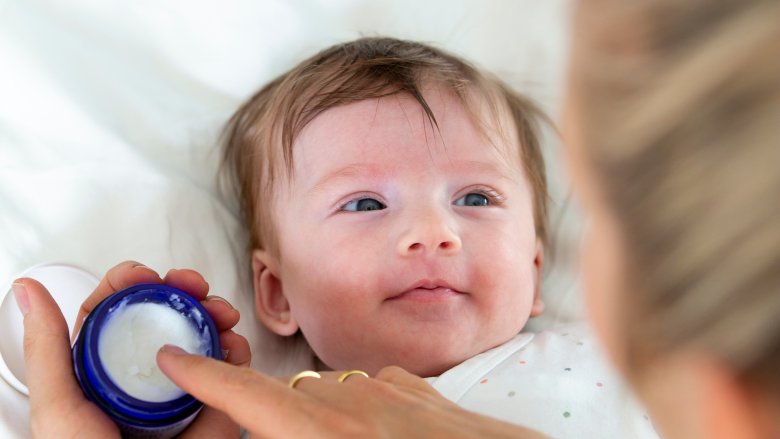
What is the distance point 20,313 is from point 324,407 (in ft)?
2.13

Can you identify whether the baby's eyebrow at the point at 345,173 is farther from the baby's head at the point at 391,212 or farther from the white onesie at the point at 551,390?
the white onesie at the point at 551,390

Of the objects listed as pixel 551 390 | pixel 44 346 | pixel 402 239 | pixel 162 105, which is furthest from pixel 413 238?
pixel 162 105

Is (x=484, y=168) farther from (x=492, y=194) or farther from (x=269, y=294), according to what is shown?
(x=269, y=294)

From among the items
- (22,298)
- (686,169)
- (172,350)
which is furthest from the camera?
(22,298)

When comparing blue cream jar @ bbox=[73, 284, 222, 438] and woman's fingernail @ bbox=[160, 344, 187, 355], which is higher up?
woman's fingernail @ bbox=[160, 344, 187, 355]

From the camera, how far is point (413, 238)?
1.35 meters

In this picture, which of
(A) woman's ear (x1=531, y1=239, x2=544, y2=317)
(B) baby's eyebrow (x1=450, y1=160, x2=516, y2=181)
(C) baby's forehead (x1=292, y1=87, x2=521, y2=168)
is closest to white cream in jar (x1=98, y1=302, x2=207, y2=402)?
(C) baby's forehead (x1=292, y1=87, x2=521, y2=168)

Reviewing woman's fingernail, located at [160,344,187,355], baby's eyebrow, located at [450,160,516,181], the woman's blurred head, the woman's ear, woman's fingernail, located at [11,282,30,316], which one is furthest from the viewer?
the woman's ear

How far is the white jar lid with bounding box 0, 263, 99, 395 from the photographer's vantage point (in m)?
1.27

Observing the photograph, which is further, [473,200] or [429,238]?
[473,200]

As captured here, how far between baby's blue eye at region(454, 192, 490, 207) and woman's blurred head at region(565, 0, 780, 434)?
2.46ft

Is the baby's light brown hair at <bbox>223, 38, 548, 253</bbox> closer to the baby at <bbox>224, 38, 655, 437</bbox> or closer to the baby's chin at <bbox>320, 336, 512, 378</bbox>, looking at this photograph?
the baby at <bbox>224, 38, 655, 437</bbox>

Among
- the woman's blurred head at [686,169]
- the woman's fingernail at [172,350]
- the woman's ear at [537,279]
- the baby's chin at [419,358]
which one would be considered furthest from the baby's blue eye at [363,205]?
the woman's blurred head at [686,169]

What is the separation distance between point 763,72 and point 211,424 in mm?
847
